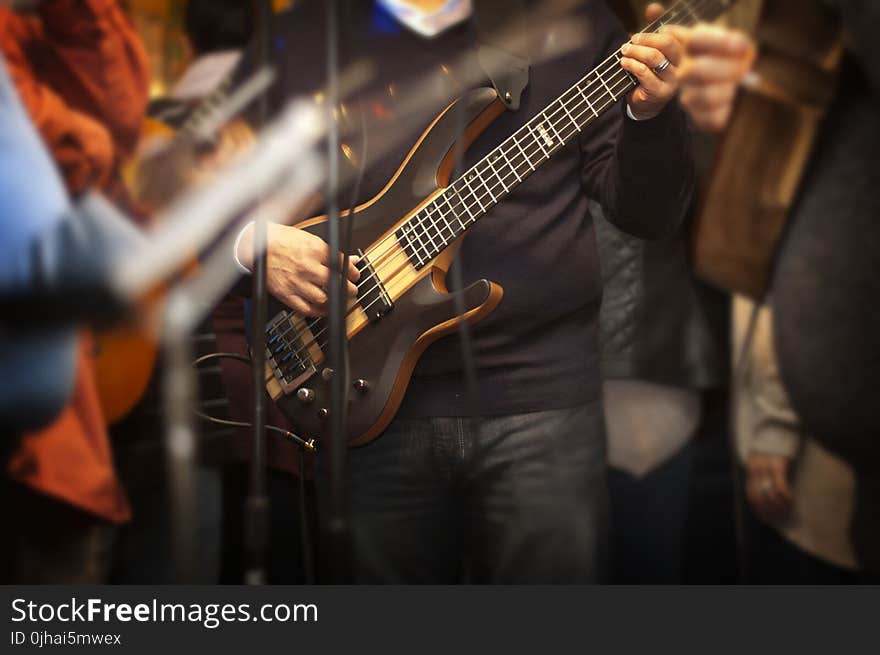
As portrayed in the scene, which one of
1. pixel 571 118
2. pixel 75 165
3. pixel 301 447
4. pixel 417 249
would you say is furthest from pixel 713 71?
pixel 75 165

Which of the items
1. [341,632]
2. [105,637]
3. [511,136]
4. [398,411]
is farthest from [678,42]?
[105,637]

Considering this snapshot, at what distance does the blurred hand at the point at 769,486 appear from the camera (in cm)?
125

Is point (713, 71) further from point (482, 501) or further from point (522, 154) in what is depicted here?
point (482, 501)

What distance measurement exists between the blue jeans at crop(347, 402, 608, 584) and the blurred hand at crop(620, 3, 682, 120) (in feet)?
1.21

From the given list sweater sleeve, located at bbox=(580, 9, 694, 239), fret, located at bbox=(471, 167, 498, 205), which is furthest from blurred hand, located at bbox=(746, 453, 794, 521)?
fret, located at bbox=(471, 167, 498, 205)

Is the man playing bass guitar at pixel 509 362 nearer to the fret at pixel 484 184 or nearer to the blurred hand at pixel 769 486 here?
the fret at pixel 484 184

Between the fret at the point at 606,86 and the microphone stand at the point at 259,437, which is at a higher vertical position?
the fret at the point at 606,86

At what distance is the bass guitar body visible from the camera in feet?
3.71

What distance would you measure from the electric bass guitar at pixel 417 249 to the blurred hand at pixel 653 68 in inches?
1.7

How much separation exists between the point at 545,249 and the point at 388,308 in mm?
198

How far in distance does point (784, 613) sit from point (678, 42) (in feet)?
2.21

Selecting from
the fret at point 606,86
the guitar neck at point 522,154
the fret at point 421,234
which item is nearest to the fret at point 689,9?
the guitar neck at point 522,154

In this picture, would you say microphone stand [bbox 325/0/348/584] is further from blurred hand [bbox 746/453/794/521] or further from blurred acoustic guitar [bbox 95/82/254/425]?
blurred hand [bbox 746/453/794/521]

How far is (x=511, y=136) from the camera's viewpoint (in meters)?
1.12
